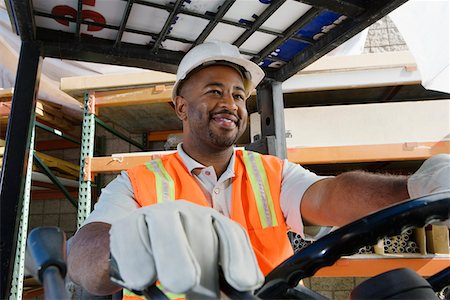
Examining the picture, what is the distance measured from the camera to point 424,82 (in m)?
2.17

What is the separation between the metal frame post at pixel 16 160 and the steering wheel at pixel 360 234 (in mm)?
979

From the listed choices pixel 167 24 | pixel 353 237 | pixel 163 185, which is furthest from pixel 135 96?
pixel 353 237

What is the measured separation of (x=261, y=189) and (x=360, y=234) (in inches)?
38.4

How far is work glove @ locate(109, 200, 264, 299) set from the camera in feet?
1.62

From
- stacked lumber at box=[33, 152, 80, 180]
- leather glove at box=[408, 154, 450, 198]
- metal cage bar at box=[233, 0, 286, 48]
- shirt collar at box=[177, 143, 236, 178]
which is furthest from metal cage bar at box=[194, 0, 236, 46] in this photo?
stacked lumber at box=[33, 152, 80, 180]

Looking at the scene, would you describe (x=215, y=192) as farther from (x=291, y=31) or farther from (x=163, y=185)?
(x=291, y=31)

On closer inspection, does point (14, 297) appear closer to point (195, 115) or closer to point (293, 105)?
point (195, 115)

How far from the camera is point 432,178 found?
3.24 feet

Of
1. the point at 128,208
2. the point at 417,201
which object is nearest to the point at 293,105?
the point at 128,208

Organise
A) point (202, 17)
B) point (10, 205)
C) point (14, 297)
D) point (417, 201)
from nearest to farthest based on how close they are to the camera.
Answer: point (417, 201), point (10, 205), point (202, 17), point (14, 297)

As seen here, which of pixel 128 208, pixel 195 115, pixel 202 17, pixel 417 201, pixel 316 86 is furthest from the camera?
pixel 316 86

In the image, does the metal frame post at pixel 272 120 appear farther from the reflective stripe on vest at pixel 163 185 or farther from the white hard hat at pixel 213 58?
the reflective stripe on vest at pixel 163 185

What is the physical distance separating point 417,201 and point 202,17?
111cm

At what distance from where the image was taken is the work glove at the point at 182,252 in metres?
0.49
